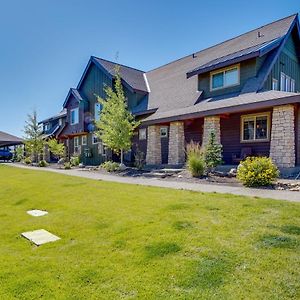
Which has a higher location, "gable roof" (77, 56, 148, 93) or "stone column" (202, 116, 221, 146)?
"gable roof" (77, 56, 148, 93)

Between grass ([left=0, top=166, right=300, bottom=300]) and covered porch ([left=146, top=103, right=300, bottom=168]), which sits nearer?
grass ([left=0, top=166, right=300, bottom=300])

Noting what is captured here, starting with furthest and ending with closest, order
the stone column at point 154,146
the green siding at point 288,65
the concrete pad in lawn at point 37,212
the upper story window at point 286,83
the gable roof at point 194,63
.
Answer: the stone column at point 154,146
the upper story window at point 286,83
the gable roof at point 194,63
the green siding at point 288,65
the concrete pad in lawn at point 37,212

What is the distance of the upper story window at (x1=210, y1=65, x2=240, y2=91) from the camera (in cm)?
1508

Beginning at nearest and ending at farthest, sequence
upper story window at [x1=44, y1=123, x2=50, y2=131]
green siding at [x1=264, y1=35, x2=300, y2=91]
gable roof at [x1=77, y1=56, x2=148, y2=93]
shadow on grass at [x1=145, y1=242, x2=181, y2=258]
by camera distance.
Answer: shadow on grass at [x1=145, y1=242, x2=181, y2=258] → green siding at [x1=264, y1=35, x2=300, y2=91] → gable roof at [x1=77, y1=56, x2=148, y2=93] → upper story window at [x1=44, y1=123, x2=50, y2=131]

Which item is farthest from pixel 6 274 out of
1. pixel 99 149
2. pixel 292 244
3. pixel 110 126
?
pixel 99 149

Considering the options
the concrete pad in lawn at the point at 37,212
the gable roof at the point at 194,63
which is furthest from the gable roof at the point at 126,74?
the concrete pad in lawn at the point at 37,212

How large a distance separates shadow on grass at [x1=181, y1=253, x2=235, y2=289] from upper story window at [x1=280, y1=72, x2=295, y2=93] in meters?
15.5

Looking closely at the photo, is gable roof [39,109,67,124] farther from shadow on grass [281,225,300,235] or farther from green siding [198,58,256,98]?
shadow on grass [281,225,300,235]

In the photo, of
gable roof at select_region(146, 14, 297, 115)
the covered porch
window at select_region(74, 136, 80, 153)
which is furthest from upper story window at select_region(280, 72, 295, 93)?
window at select_region(74, 136, 80, 153)

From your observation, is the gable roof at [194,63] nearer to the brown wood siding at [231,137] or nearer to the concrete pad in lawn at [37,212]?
the brown wood siding at [231,137]

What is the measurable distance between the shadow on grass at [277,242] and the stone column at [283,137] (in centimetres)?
781

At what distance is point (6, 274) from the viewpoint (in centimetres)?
339

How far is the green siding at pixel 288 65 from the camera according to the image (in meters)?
15.2

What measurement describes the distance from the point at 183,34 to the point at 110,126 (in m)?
8.28
